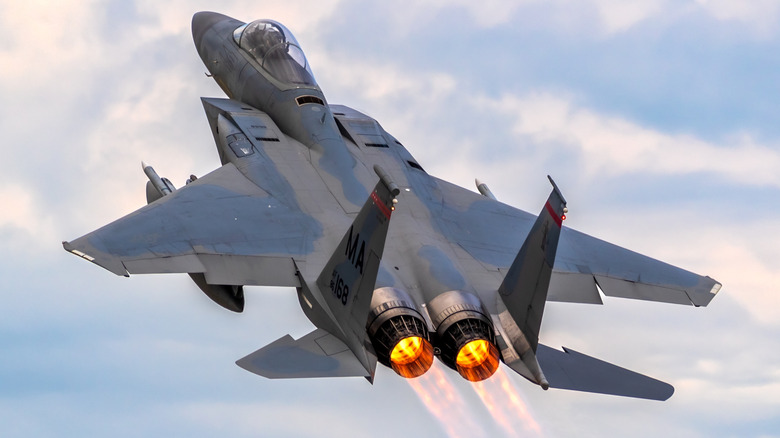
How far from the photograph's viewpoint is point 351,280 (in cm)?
2325

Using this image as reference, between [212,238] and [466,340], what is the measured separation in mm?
5375

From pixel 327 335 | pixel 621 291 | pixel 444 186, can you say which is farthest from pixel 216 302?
pixel 621 291

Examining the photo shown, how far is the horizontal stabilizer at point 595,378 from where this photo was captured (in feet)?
77.5

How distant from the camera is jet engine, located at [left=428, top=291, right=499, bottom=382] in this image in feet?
78.4

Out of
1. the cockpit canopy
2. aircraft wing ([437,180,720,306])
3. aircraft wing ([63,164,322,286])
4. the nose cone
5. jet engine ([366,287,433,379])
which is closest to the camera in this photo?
jet engine ([366,287,433,379])

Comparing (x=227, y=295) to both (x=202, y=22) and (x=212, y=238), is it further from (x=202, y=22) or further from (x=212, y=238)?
(x=202, y=22)

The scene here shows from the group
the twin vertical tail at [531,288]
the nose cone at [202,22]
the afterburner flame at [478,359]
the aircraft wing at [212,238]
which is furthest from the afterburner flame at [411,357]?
the nose cone at [202,22]

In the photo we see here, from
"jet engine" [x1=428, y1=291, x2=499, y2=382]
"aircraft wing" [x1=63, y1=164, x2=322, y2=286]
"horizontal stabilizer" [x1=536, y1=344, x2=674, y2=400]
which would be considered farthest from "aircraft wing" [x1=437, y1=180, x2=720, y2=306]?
"aircraft wing" [x1=63, y1=164, x2=322, y2=286]

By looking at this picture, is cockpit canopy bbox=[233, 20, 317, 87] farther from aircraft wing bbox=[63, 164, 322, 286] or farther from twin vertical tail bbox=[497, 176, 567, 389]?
twin vertical tail bbox=[497, 176, 567, 389]

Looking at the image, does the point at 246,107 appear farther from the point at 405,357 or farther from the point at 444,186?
the point at 405,357

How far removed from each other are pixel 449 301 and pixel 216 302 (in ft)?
15.9

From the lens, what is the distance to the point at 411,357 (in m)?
23.7

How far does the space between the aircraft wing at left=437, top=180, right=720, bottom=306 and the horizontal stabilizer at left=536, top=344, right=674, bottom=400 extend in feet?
8.64

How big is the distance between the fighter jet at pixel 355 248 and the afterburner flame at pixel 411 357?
0.07 ft
